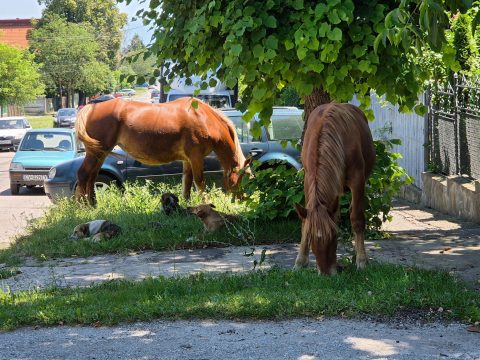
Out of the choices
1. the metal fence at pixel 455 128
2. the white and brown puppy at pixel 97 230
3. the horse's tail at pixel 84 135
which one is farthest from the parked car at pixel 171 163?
the white and brown puppy at pixel 97 230

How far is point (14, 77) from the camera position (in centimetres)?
5378

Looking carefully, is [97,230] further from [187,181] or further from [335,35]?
[335,35]

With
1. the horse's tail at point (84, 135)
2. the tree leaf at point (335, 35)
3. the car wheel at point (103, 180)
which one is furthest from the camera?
the car wheel at point (103, 180)

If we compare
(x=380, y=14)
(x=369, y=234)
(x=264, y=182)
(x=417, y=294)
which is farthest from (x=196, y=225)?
(x=417, y=294)

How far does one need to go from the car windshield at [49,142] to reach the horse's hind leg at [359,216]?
15.0 meters

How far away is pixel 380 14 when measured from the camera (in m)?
8.10

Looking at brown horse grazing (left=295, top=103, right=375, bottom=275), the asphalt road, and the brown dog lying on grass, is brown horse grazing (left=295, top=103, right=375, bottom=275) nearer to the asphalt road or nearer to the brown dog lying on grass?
the brown dog lying on grass

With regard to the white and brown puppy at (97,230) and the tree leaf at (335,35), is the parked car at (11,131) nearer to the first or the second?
the white and brown puppy at (97,230)

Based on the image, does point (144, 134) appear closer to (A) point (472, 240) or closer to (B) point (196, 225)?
(B) point (196, 225)

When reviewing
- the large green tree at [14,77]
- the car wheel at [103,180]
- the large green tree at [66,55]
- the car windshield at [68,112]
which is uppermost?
the large green tree at [66,55]

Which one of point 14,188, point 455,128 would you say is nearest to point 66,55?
point 14,188

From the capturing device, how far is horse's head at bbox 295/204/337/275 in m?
6.63

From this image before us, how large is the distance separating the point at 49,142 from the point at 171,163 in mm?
8451

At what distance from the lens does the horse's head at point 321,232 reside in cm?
663
